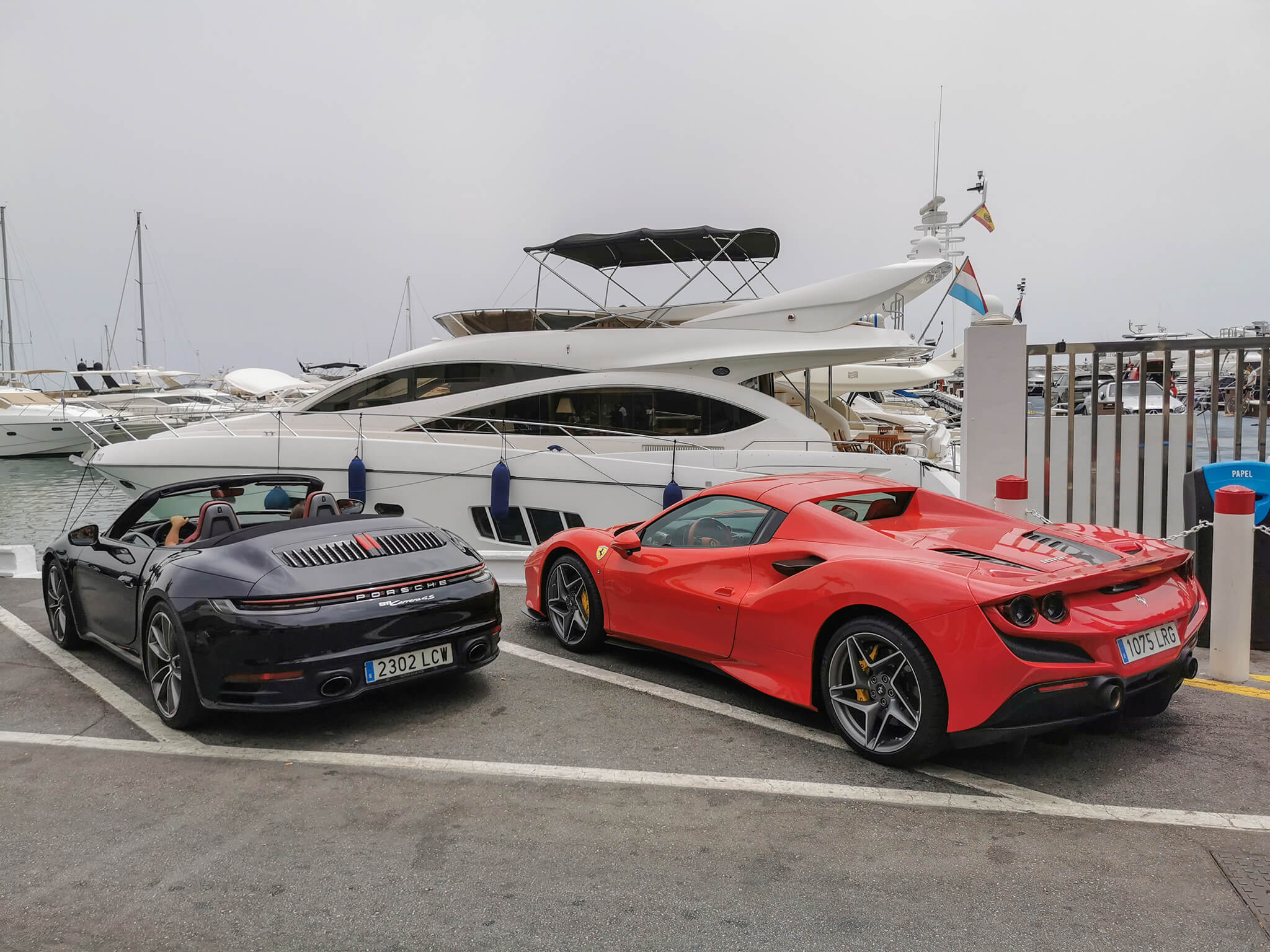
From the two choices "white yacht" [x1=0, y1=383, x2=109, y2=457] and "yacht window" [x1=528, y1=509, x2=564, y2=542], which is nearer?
"yacht window" [x1=528, y1=509, x2=564, y2=542]

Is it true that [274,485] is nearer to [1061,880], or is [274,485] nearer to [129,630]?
[129,630]

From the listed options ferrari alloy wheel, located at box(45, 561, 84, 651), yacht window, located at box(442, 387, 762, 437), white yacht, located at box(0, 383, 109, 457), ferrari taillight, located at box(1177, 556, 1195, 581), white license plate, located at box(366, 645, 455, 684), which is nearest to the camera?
ferrari taillight, located at box(1177, 556, 1195, 581)

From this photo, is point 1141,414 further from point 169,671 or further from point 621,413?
point 621,413

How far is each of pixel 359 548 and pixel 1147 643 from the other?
12.1 feet

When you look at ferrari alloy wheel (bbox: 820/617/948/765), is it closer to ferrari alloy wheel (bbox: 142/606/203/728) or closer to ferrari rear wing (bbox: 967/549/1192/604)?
ferrari rear wing (bbox: 967/549/1192/604)

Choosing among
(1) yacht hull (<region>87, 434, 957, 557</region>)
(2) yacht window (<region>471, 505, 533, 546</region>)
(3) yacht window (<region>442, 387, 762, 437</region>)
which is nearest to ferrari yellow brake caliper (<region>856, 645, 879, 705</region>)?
(1) yacht hull (<region>87, 434, 957, 557</region>)

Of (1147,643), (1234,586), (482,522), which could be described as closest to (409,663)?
(1147,643)

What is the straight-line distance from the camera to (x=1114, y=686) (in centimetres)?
344

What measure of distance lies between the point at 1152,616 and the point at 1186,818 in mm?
791

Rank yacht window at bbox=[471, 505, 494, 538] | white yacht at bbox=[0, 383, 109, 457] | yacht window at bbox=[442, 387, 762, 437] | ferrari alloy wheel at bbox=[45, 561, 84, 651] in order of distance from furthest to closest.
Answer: white yacht at bbox=[0, 383, 109, 457] → yacht window at bbox=[442, 387, 762, 437] → yacht window at bbox=[471, 505, 494, 538] → ferrari alloy wheel at bbox=[45, 561, 84, 651]

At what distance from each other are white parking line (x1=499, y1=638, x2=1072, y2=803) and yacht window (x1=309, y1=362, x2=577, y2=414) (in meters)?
8.52

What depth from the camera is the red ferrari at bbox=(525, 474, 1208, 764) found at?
3.42 meters

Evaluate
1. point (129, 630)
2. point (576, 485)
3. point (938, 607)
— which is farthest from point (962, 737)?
point (576, 485)

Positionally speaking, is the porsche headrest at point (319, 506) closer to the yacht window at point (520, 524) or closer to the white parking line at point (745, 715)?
the white parking line at point (745, 715)
